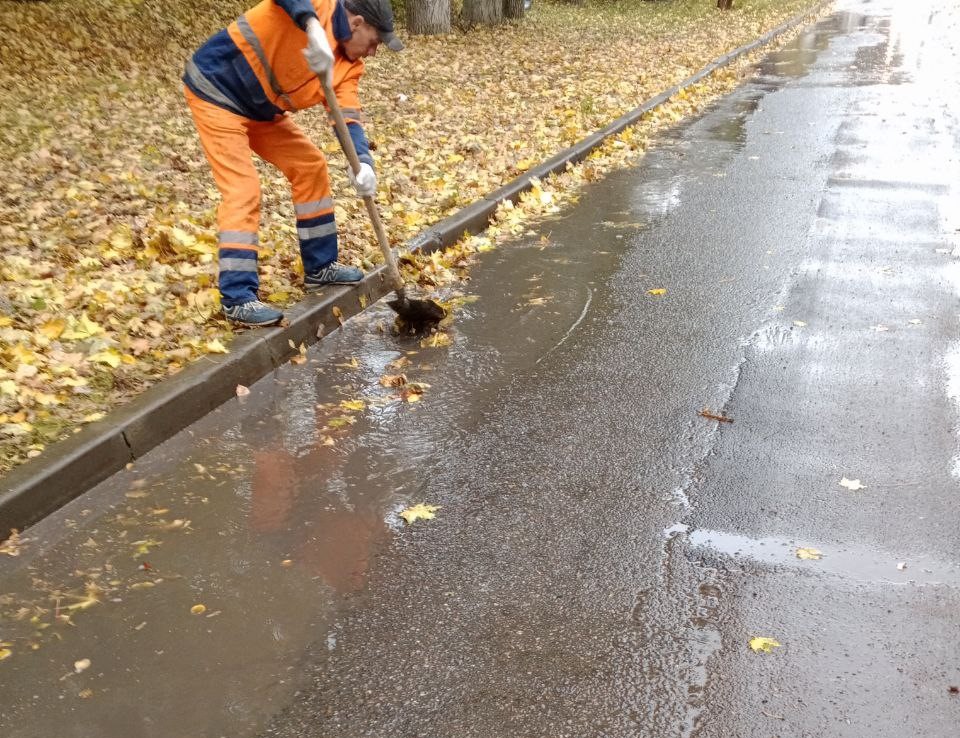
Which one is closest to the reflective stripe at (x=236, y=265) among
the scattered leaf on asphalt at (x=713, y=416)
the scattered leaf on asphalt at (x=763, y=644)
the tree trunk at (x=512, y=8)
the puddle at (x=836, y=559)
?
the scattered leaf on asphalt at (x=713, y=416)

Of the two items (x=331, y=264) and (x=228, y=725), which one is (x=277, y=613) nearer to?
(x=228, y=725)

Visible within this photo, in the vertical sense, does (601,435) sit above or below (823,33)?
above

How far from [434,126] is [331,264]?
5139mm

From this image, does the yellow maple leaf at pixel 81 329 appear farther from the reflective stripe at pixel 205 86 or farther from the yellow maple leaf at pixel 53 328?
the reflective stripe at pixel 205 86

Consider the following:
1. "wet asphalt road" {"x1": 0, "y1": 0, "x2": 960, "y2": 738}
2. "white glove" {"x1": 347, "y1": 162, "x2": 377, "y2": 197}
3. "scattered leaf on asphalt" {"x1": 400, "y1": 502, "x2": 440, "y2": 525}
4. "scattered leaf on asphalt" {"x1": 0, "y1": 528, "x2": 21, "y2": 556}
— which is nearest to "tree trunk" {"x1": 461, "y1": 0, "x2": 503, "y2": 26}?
"wet asphalt road" {"x1": 0, "y1": 0, "x2": 960, "y2": 738}

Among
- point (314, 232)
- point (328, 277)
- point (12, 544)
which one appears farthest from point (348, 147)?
point (12, 544)

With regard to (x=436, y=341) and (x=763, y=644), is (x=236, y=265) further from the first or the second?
(x=763, y=644)

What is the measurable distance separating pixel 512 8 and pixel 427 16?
343cm

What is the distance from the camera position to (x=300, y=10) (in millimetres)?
4543

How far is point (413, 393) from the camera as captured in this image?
15.0ft

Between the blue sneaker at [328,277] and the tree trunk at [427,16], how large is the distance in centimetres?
1305

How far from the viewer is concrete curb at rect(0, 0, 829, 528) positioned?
3.60m

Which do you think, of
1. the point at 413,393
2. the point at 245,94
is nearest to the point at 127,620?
the point at 413,393

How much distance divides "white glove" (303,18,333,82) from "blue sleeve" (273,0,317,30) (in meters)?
0.03
